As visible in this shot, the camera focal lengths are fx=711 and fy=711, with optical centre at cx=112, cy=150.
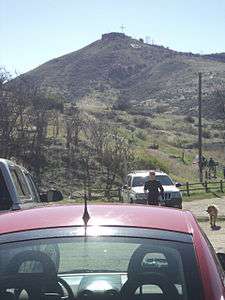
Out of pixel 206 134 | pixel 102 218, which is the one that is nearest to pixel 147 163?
pixel 206 134

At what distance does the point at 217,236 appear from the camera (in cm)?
1859

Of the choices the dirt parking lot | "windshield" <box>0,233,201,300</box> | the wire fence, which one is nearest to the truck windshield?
"windshield" <box>0,233,201,300</box>

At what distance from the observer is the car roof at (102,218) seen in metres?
3.84

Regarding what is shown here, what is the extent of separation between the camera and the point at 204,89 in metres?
137

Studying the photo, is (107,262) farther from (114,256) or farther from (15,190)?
(15,190)

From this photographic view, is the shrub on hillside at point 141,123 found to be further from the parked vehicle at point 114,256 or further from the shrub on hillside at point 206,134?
the parked vehicle at point 114,256

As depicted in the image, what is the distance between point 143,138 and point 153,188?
151 feet

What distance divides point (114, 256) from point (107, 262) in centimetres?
10

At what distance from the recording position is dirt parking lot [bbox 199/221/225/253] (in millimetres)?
15409

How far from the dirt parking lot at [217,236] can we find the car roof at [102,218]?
10083 mm

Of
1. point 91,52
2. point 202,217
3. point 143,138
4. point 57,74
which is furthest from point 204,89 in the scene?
point 202,217

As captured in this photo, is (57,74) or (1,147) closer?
(1,147)

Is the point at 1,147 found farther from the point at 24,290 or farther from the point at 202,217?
the point at 24,290

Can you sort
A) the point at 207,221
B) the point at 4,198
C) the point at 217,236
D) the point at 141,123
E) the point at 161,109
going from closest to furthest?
the point at 4,198
the point at 217,236
the point at 207,221
the point at 141,123
the point at 161,109
